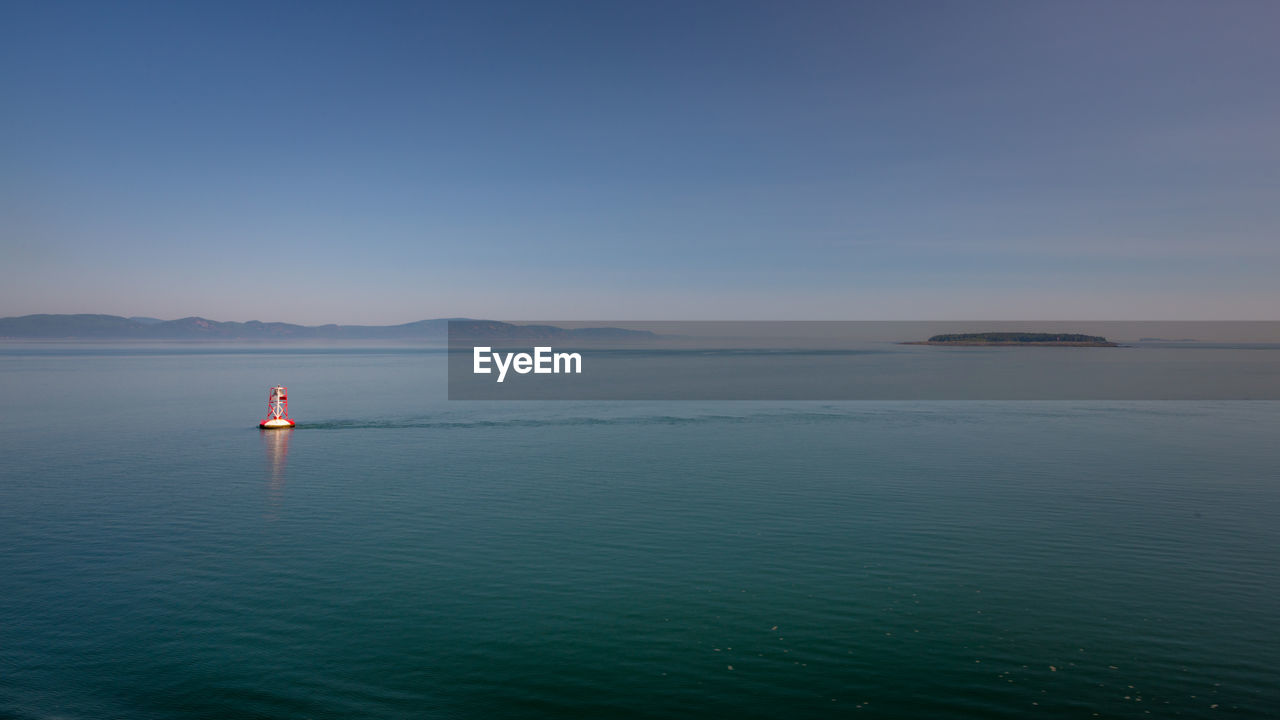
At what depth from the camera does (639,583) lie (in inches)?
712

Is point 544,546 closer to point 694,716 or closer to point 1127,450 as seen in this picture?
point 694,716

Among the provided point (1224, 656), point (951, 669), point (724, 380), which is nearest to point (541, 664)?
point (951, 669)

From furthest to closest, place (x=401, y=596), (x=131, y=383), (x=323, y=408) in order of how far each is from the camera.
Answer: (x=131, y=383), (x=323, y=408), (x=401, y=596)

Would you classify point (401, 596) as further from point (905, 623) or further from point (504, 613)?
point (905, 623)

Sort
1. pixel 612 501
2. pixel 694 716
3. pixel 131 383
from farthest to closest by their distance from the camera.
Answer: pixel 131 383 < pixel 612 501 < pixel 694 716

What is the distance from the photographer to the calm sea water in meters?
12.7

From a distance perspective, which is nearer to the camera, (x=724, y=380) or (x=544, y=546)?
(x=544, y=546)

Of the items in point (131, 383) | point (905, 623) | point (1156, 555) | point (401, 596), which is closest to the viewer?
point (905, 623)

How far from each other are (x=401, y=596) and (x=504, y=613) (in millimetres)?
2694

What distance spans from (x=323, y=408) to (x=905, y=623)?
57.9 m

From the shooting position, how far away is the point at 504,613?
16219 millimetres

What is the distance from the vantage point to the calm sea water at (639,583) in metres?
12.7

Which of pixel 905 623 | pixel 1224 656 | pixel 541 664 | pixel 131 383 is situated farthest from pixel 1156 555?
pixel 131 383

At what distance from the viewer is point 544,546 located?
70.3ft
